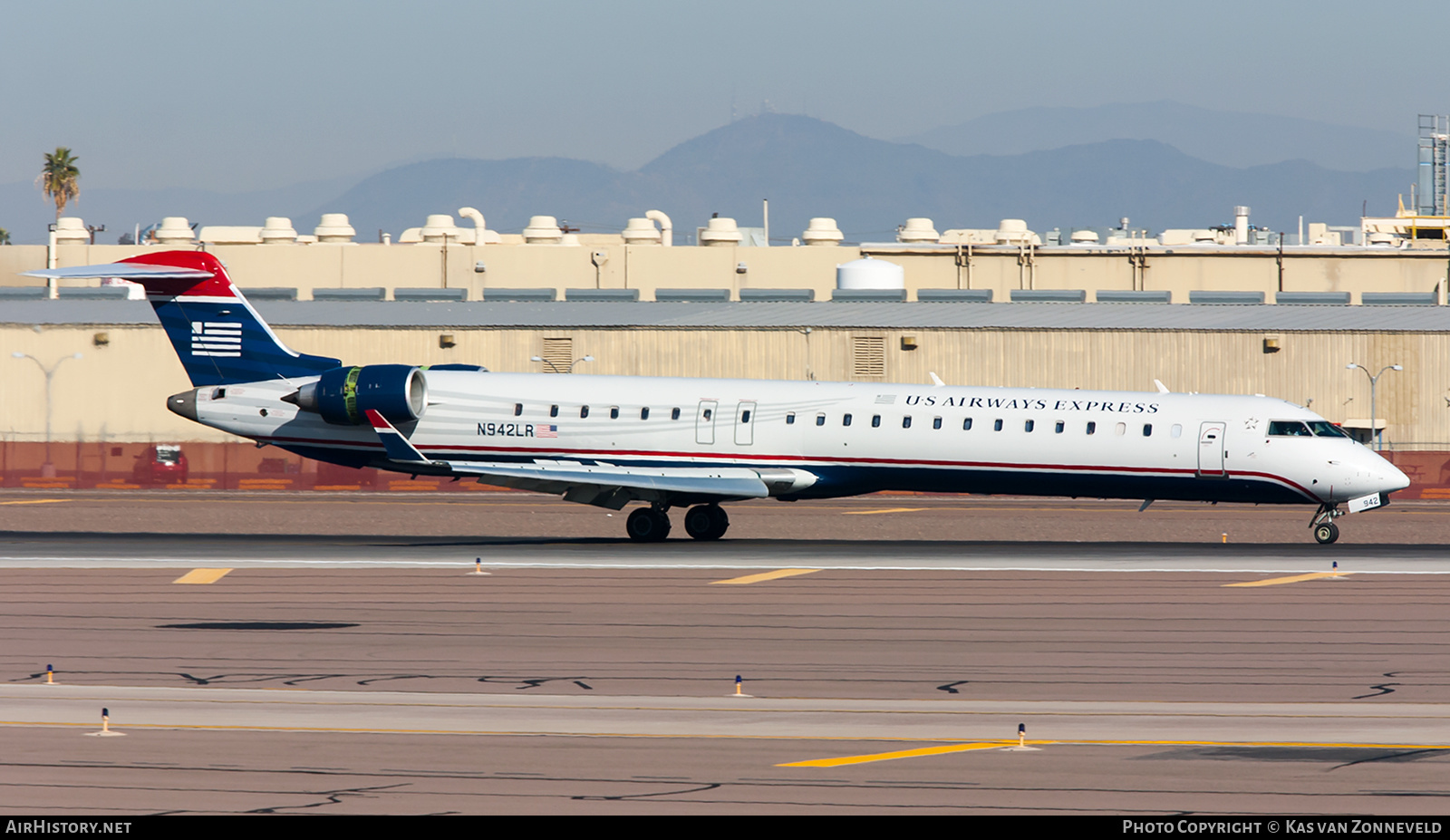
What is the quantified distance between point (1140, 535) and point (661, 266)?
165ft

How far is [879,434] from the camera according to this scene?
3123cm

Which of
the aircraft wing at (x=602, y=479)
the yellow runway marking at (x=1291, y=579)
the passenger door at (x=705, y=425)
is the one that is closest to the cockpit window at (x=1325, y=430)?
the yellow runway marking at (x=1291, y=579)

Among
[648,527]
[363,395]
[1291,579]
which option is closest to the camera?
[1291,579]

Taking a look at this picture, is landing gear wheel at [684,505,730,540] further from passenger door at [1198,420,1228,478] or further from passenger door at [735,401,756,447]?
passenger door at [1198,420,1228,478]

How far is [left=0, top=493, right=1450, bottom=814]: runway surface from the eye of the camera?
11.7 metres

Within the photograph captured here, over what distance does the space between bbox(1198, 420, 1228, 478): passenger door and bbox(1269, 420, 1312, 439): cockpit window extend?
3.17 ft

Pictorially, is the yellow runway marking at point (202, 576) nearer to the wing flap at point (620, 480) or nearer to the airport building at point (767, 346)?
the wing flap at point (620, 480)

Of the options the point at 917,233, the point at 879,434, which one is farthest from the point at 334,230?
the point at 879,434

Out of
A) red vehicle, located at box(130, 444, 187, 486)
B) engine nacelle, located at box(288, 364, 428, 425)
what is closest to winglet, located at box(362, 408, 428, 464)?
engine nacelle, located at box(288, 364, 428, 425)

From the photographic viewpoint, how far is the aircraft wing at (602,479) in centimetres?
3039

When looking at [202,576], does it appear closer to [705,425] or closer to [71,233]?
[705,425]

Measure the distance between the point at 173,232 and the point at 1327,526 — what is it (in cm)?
7356

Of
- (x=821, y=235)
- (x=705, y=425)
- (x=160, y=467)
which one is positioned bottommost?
(x=160, y=467)
